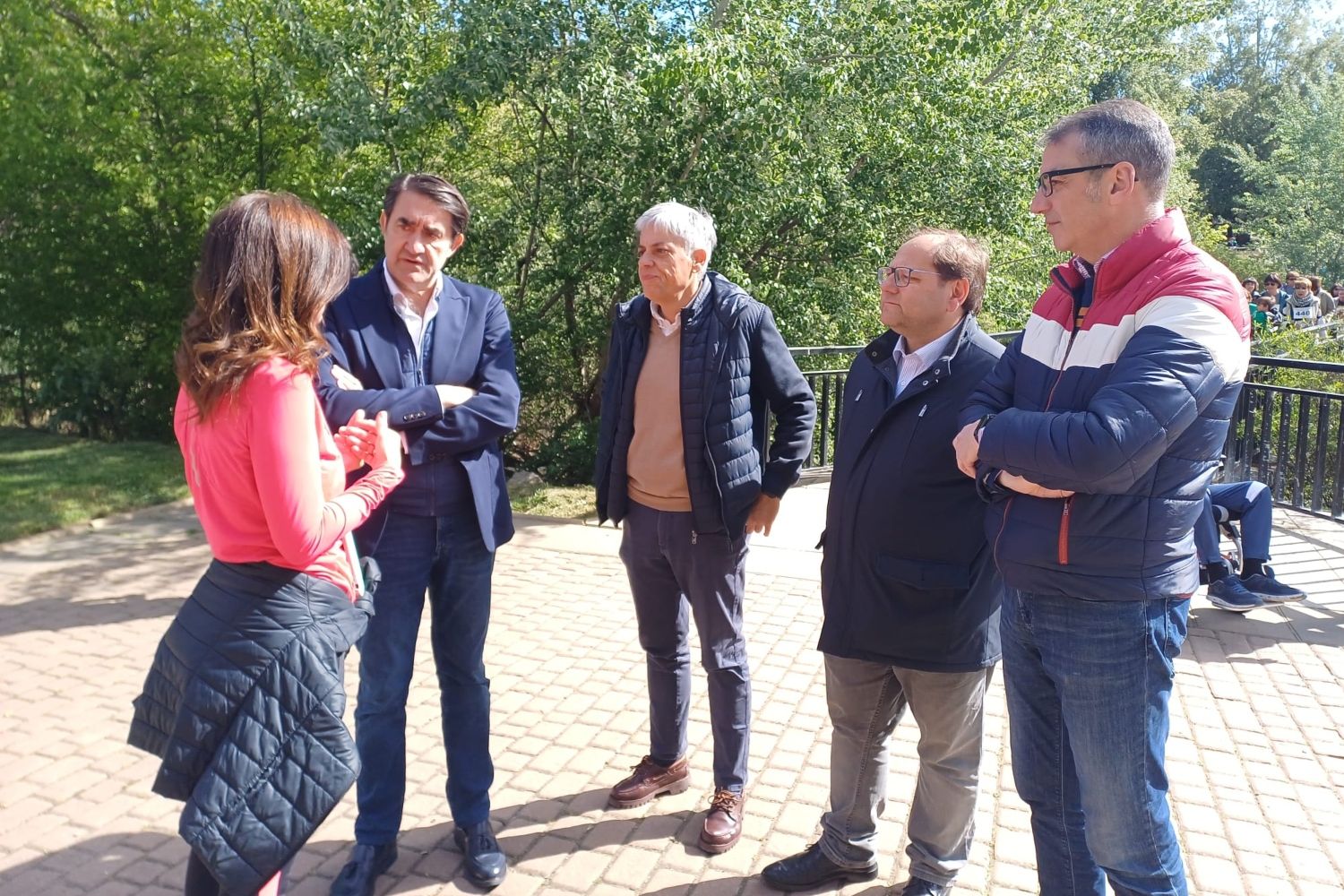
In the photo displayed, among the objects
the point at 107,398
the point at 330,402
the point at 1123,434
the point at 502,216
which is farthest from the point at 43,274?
the point at 1123,434

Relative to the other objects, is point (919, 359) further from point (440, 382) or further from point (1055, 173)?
point (440, 382)

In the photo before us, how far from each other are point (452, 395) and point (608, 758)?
70.1 inches

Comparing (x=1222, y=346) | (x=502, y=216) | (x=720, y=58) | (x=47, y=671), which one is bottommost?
(x=47, y=671)

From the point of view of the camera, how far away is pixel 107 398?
499 inches

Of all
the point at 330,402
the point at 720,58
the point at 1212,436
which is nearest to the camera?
the point at 1212,436

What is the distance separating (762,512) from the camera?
342cm

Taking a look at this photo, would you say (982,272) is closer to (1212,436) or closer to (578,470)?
(1212,436)

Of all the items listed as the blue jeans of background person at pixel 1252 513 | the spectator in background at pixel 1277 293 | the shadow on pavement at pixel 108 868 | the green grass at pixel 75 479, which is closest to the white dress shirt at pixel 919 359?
the shadow on pavement at pixel 108 868

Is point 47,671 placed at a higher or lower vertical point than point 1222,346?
lower

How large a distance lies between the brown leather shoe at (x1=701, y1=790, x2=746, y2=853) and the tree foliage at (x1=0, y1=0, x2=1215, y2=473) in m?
6.06

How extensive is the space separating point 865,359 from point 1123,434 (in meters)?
1.14

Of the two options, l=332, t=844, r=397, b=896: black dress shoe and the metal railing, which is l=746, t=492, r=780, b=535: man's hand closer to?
l=332, t=844, r=397, b=896: black dress shoe

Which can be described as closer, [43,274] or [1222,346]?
[1222,346]

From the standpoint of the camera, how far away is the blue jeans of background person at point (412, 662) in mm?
3037
